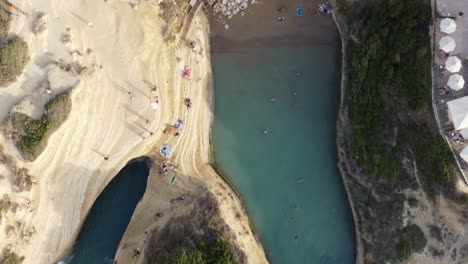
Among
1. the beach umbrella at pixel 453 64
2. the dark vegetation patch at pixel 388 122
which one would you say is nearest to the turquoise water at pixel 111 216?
the dark vegetation patch at pixel 388 122

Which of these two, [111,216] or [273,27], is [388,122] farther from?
[111,216]

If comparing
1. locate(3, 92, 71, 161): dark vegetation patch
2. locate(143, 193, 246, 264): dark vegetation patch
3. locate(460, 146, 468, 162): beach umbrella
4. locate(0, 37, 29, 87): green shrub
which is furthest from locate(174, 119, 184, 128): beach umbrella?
locate(460, 146, 468, 162): beach umbrella

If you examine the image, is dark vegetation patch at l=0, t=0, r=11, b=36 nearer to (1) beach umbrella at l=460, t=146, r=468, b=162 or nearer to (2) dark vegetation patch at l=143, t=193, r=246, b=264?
(2) dark vegetation patch at l=143, t=193, r=246, b=264

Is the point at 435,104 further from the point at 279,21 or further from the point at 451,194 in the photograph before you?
the point at 279,21

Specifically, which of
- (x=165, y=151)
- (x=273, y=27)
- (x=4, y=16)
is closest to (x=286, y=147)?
(x=165, y=151)

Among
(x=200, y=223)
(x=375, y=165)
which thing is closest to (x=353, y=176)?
(x=375, y=165)
